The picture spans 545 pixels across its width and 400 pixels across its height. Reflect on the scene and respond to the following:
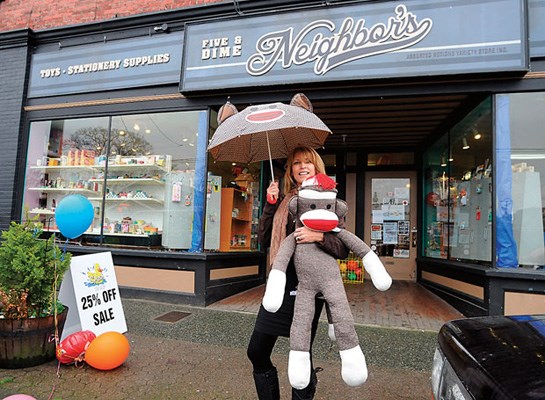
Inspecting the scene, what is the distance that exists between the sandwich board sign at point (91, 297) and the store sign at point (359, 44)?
3.44m

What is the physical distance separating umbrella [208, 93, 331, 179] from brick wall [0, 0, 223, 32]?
495 cm

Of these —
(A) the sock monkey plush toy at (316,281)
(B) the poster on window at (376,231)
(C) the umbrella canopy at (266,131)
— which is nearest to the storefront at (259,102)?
(B) the poster on window at (376,231)

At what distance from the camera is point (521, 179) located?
5309mm

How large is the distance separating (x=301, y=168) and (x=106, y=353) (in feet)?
8.32

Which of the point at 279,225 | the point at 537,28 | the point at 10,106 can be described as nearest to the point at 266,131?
the point at 279,225

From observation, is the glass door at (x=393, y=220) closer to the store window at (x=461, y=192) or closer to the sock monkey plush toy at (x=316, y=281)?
the store window at (x=461, y=192)

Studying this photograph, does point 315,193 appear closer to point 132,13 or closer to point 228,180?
point 228,180

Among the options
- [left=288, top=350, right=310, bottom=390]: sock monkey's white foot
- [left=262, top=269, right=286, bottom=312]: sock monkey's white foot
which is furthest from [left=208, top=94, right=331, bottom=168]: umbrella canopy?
[left=288, top=350, right=310, bottom=390]: sock monkey's white foot

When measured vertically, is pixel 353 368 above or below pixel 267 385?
above

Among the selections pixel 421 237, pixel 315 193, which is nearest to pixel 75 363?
pixel 315 193

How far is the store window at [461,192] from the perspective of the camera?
5.62 metres

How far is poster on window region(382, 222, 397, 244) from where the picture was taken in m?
9.23

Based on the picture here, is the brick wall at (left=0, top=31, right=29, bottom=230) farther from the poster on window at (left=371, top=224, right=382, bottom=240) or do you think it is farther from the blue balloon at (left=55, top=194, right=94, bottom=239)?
the poster on window at (left=371, top=224, right=382, bottom=240)

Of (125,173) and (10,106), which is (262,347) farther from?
(10,106)
